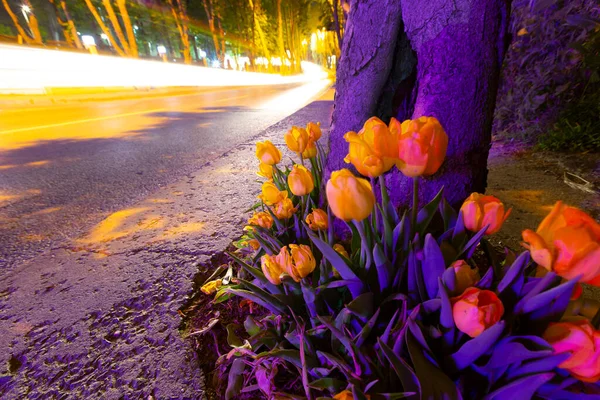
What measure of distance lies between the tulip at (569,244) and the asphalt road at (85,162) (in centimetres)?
220

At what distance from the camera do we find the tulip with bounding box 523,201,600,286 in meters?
0.54

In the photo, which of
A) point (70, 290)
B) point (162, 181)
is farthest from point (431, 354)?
point (162, 181)

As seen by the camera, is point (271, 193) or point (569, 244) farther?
point (271, 193)

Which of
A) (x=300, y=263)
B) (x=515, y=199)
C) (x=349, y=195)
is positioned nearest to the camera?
(x=349, y=195)

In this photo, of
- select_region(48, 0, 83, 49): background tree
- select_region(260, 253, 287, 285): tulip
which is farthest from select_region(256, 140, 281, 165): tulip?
select_region(48, 0, 83, 49): background tree

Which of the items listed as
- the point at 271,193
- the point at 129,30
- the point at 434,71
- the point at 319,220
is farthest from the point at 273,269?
the point at 129,30

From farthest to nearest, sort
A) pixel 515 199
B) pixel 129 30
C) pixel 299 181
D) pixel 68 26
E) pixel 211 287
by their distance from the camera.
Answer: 1. pixel 68 26
2. pixel 129 30
3. pixel 515 199
4. pixel 211 287
5. pixel 299 181

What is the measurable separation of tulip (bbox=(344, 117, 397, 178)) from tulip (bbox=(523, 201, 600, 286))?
316mm

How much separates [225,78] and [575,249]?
2531 cm

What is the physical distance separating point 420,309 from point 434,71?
85 centimetres

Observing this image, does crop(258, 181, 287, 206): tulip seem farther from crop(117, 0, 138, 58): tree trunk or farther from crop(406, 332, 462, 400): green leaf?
crop(117, 0, 138, 58): tree trunk

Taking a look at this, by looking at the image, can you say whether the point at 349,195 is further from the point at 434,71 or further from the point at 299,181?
the point at 434,71

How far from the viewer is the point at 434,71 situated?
1160 mm

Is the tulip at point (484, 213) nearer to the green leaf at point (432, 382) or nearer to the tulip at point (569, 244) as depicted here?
the tulip at point (569, 244)
